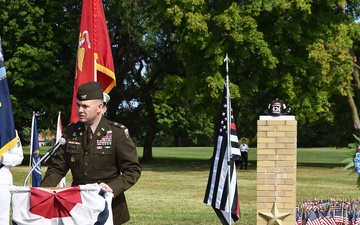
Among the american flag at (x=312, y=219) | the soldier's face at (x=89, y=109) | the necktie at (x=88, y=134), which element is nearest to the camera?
the soldier's face at (x=89, y=109)

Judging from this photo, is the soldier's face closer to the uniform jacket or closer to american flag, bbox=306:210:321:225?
the uniform jacket

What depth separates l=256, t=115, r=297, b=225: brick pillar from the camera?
11305 millimetres

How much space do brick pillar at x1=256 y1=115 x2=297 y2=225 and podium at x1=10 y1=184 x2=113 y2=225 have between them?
216 inches

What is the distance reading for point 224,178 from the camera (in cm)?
Result: 1223

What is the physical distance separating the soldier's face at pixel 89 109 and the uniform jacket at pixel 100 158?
0.15 meters

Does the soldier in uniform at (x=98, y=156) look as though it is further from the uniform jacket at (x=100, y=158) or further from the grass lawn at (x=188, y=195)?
the grass lawn at (x=188, y=195)

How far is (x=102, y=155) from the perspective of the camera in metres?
6.39

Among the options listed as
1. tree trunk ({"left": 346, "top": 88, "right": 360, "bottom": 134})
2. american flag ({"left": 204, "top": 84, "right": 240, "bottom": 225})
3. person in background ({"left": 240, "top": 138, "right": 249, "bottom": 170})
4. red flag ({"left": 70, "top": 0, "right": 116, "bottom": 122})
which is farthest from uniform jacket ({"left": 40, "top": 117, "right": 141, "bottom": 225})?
tree trunk ({"left": 346, "top": 88, "right": 360, "bottom": 134})

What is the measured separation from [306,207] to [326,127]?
7086cm

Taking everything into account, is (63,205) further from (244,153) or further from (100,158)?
(244,153)

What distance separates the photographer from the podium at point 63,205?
238 inches

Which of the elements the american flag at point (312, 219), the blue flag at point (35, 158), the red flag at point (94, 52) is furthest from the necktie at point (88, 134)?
the blue flag at point (35, 158)

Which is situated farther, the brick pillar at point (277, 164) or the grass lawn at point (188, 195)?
the grass lawn at point (188, 195)

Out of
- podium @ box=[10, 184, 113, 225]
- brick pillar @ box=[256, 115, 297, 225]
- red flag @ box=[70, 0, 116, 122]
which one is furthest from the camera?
brick pillar @ box=[256, 115, 297, 225]
